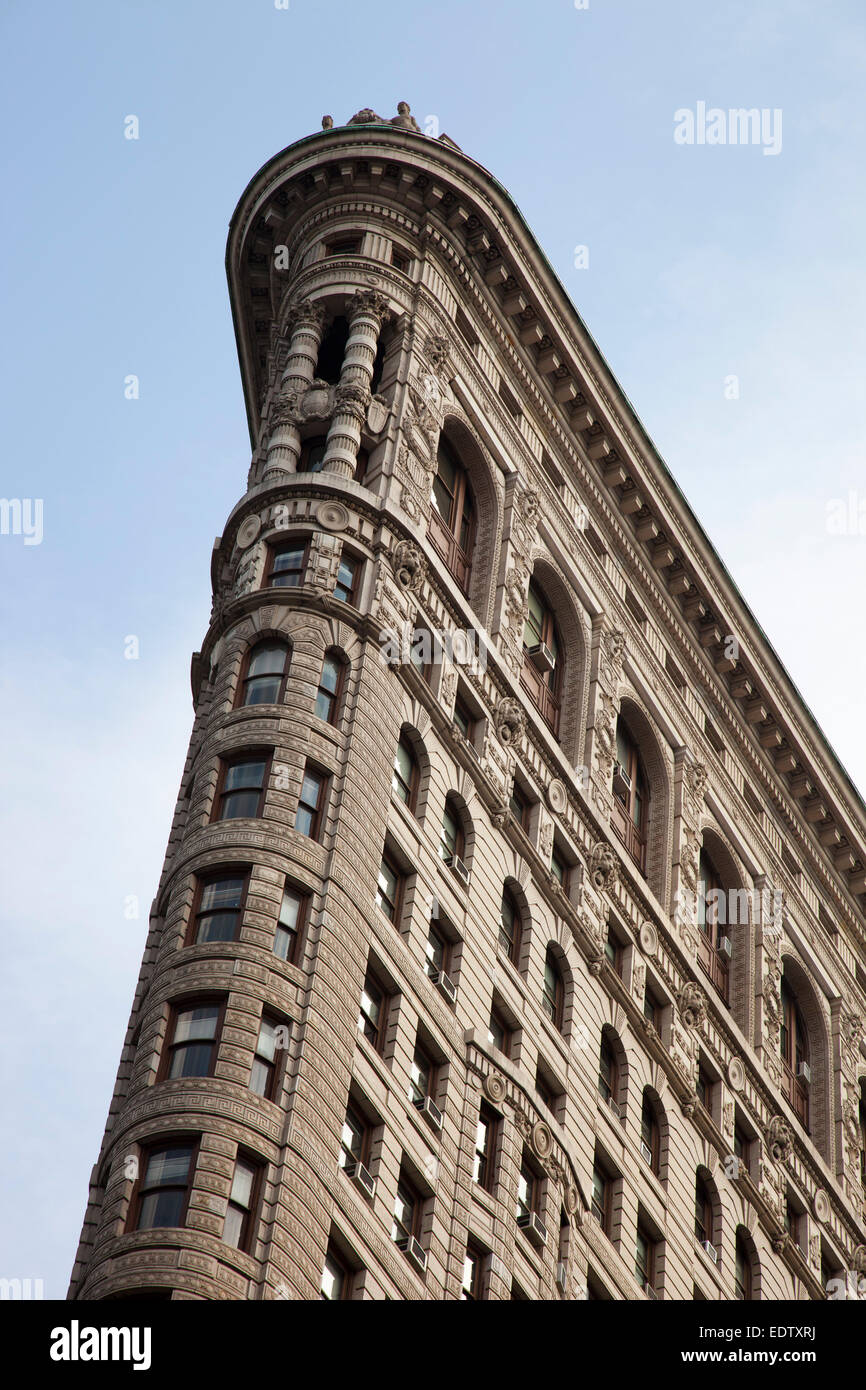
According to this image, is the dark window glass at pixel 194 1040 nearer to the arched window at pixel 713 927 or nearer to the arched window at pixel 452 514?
the arched window at pixel 452 514

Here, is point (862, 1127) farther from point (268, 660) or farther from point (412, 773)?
point (268, 660)

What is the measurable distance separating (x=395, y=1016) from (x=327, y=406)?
19024mm

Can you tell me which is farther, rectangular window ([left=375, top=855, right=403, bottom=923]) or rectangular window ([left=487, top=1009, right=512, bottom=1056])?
rectangular window ([left=487, top=1009, right=512, bottom=1056])

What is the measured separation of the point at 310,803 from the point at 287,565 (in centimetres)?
846

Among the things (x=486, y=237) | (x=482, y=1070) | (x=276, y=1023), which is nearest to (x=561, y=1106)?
(x=482, y=1070)

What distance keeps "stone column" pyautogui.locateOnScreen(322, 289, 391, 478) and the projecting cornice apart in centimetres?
196

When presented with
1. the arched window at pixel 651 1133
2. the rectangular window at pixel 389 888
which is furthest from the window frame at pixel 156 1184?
the arched window at pixel 651 1133

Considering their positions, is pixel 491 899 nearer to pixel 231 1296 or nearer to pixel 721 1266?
pixel 721 1266

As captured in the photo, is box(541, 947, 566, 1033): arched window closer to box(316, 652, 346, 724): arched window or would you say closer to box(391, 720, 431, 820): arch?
box(391, 720, 431, 820): arch

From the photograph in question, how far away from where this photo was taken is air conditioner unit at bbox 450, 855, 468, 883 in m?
53.6

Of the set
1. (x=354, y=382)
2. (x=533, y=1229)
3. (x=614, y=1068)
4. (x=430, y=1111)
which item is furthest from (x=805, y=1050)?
(x=430, y=1111)

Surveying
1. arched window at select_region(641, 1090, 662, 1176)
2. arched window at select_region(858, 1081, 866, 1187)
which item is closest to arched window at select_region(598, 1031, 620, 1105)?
arched window at select_region(641, 1090, 662, 1176)

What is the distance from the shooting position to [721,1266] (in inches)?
2340

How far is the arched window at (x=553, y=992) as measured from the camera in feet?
184
